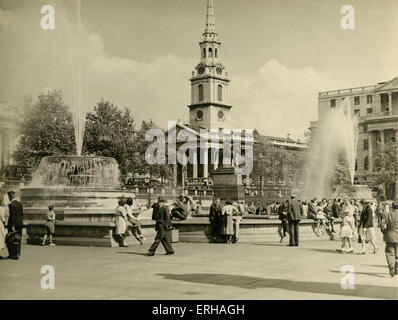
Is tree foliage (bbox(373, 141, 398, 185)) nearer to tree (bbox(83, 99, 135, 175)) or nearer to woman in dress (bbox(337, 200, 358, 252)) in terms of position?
tree (bbox(83, 99, 135, 175))

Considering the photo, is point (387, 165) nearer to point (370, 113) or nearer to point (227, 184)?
point (370, 113)

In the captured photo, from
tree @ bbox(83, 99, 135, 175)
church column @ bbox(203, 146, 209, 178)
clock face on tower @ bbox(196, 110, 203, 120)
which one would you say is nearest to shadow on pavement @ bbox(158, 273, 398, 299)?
tree @ bbox(83, 99, 135, 175)

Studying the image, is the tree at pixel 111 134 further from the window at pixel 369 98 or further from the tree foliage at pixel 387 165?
the window at pixel 369 98

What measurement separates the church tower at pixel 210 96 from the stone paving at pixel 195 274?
297 feet

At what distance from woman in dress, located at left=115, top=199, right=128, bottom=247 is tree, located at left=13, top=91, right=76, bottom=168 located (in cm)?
3914

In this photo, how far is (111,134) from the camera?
212 feet

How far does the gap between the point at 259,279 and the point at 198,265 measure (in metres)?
2.37

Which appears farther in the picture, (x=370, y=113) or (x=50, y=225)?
(x=370, y=113)

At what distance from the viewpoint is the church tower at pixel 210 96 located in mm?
106188

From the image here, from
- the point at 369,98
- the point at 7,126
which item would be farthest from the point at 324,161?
the point at 7,126

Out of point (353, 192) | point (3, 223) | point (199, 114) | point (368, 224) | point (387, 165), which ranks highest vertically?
point (199, 114)

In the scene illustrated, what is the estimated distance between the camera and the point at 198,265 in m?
12.7

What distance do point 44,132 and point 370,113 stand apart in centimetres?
6085
